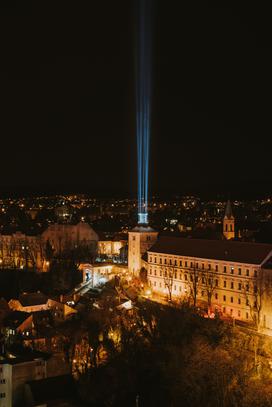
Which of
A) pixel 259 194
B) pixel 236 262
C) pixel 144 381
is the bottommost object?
pixel 144 381

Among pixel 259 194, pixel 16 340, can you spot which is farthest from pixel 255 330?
pixel 259 194


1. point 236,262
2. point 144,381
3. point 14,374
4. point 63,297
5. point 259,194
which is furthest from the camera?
point 259,194

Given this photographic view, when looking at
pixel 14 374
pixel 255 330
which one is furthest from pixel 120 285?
pixel 14 374

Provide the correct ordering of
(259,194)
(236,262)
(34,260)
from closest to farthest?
(236,262)
(34,260)
(259,194)

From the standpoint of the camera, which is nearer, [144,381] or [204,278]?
[144,381]

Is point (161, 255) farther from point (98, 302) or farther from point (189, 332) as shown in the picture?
point (189, 332)

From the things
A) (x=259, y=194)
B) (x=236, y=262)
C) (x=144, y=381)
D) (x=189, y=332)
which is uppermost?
(x=259, y=194)

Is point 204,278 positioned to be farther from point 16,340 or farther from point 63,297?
point 16,340

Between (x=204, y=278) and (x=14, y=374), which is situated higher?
(x=204, y=278)

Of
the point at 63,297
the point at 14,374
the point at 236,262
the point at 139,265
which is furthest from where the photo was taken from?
the point at 139,265
